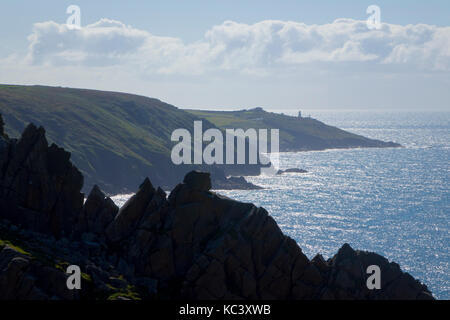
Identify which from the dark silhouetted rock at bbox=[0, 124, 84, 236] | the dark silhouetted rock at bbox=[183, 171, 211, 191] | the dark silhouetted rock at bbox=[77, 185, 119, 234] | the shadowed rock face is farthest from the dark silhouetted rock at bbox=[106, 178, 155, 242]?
the dark silhouetted rock at bbox=[0, 124, 84, 236]

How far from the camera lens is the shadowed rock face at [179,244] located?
64.9 metres

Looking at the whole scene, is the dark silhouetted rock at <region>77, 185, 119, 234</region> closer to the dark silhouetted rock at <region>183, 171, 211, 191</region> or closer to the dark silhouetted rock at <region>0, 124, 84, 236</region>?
the dark silhouetted rock at <region>0, 124, 84, 236</region>

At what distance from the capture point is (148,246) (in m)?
67.4

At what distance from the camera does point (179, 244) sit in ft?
221

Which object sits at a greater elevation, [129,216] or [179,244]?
[129,216]

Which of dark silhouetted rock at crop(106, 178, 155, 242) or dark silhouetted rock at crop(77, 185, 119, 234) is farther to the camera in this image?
dark silhouetted rock at crop(77, 185, 119, 234)

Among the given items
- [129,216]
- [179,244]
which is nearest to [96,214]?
[129,216]

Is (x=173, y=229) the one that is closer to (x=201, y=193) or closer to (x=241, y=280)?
(x=201, y=193)

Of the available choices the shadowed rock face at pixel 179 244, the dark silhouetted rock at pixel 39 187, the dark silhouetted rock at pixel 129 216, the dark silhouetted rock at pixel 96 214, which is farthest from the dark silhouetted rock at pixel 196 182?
the dark silhouetted rock at pixel 39 187

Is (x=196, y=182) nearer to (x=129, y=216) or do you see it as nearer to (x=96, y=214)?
(x=129, y=216)

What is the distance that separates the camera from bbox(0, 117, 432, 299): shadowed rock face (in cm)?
6494
